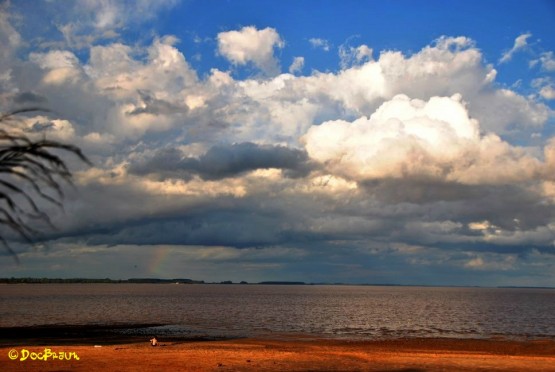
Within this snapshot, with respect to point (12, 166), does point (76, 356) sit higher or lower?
lower

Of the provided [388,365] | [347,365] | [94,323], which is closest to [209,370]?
[347,365]

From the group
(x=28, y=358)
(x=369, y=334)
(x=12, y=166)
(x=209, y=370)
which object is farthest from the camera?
(x=369, y=334)

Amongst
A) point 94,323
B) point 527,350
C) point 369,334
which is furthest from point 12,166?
point 94,323

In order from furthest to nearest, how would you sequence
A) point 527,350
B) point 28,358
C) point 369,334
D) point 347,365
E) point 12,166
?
point 369,334 → point 527,350 → point 28,358 → point 347,365 → point 12,166

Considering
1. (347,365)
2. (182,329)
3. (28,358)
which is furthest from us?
(182,329)

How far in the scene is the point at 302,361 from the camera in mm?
35406

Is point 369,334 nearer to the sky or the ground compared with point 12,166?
nearer to the ground

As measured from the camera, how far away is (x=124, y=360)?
35000 mm

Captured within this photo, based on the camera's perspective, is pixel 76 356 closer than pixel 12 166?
No

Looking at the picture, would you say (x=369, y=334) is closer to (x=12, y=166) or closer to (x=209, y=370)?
(x=209, y=370)

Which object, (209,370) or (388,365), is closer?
(209,370)

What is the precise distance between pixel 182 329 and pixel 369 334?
2481 centimetres

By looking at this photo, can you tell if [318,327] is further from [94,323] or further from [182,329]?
[94,323]

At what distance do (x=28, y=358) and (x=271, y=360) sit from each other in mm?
16520
